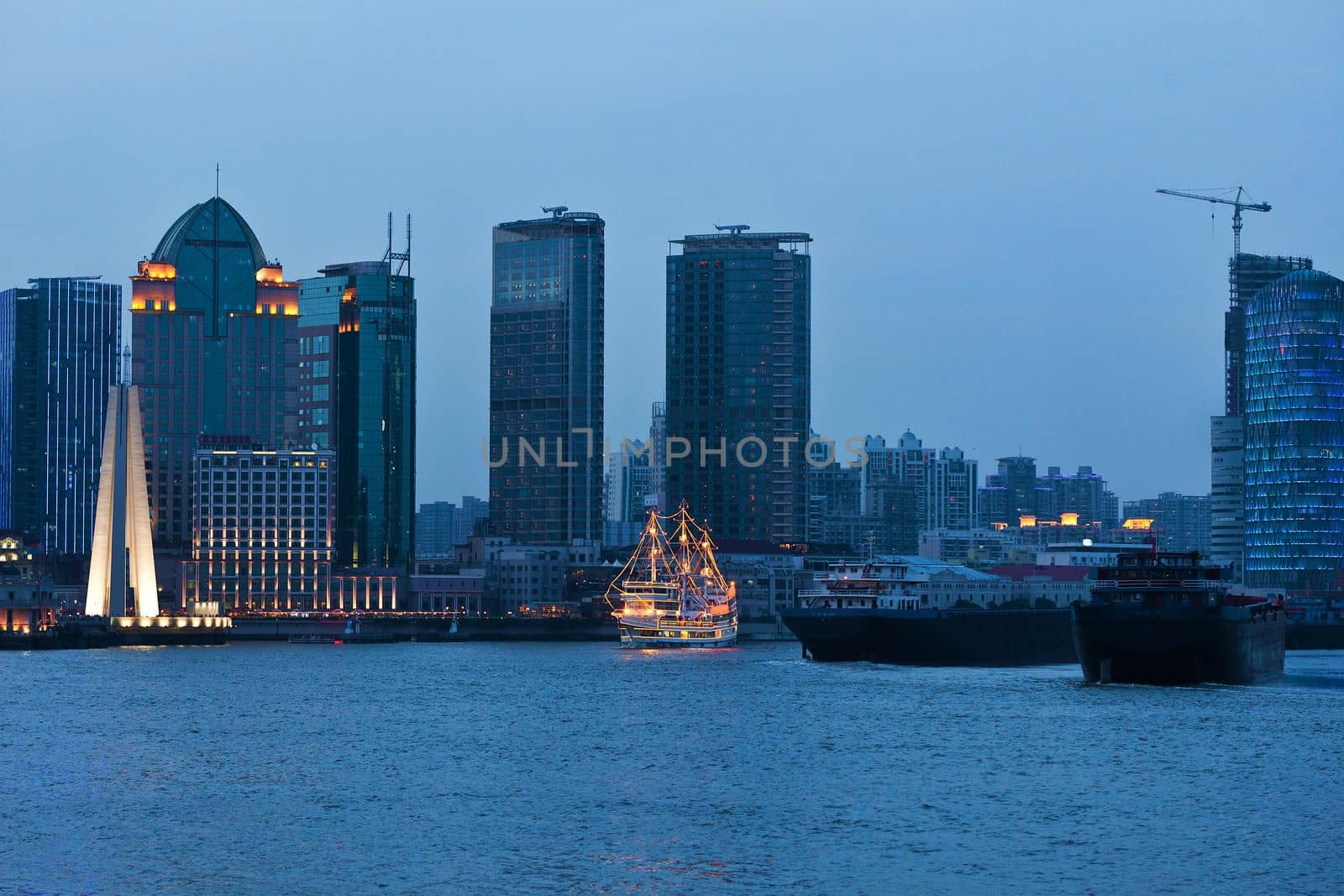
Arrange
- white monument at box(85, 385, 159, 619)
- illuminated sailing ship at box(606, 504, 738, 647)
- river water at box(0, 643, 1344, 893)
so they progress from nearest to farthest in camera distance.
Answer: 1. river water at box(0, 643, 1344, 893)
2. illuminated sailing ship at box(606, 504, 738, 647)
3. white monument at box(85, 385, 159, 619)

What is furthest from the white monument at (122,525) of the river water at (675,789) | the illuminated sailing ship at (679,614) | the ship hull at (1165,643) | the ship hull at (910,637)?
the ship hull at (1165,643)

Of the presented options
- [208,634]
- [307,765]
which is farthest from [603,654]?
[307,765]

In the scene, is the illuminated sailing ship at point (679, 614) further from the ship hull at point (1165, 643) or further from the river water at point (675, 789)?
the ship hull at point (1165, 643)

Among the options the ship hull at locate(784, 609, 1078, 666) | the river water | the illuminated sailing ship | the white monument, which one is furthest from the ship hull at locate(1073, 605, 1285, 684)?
the white monument

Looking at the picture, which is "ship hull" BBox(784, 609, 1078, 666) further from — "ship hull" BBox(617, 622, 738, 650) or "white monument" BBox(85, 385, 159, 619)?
"white monument" BBox(85, 385, 159, 619)

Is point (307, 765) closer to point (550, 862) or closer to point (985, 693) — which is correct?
point (550, 862)

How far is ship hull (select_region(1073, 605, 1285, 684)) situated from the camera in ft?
328

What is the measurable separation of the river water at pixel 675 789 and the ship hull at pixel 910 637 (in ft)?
71.3

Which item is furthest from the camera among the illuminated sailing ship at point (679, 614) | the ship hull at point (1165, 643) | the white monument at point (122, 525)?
the white monument at point (122, 525)

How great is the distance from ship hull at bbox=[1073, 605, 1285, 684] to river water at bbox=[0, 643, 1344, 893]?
138 centimetres

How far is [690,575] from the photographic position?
17338 centimetres

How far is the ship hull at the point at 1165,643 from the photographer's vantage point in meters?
100

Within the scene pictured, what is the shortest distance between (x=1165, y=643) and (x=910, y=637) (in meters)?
37.6

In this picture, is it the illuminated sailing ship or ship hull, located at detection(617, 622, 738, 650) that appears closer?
ship hull, located at detection(617, 622, 738, 650)
